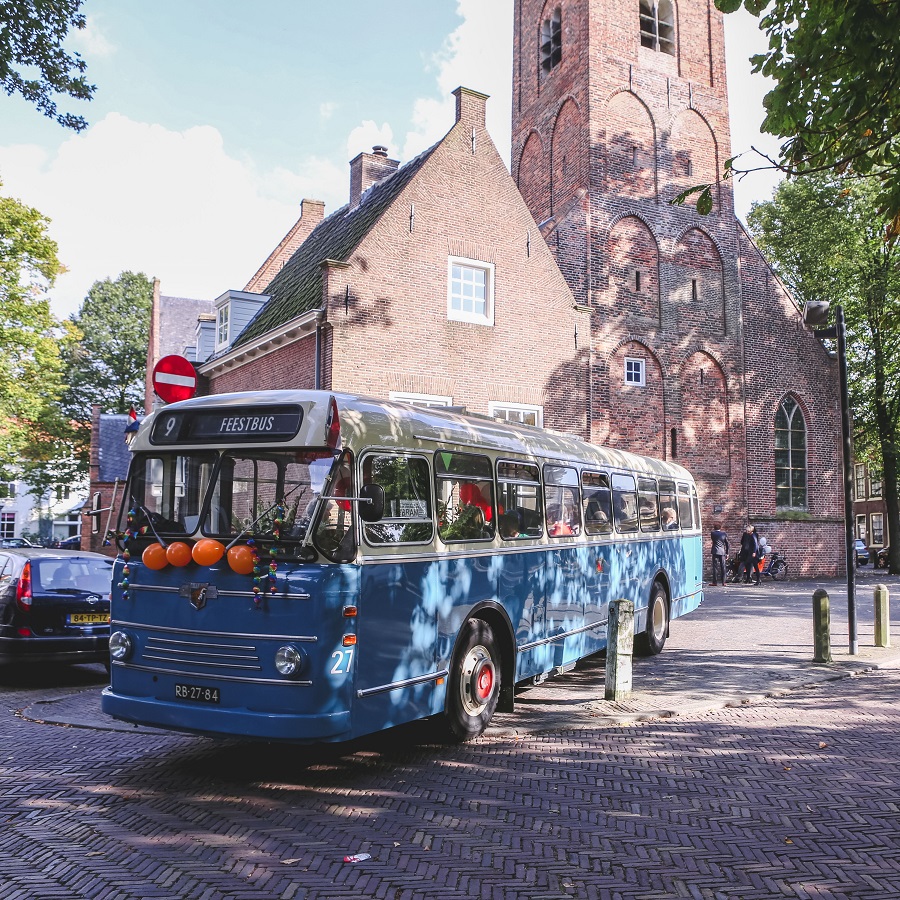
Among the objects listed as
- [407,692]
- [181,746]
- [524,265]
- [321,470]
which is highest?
[524,265]

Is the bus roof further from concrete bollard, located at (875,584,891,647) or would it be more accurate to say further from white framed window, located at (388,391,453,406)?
white framed window, located at (388,391,453,406)

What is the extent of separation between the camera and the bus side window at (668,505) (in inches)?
482

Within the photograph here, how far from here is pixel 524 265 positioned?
1997cm

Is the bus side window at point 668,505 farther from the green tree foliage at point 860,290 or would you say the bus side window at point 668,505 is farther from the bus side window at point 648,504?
the green tree foliage at point 860,290

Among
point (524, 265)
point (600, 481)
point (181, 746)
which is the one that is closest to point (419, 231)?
point (524, 265)

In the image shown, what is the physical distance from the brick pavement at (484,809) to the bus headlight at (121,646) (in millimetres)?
860

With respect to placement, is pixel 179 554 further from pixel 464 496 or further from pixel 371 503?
pixel 464 496

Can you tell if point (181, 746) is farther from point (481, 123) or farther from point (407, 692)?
point (481, 123)

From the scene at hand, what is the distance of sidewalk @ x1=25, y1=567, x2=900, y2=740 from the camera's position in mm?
7766

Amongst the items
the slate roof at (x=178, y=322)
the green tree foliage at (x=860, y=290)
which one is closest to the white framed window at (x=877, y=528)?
the green tree foliage at (x=860, y=290)

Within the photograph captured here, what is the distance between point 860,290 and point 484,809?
28397 millimetres

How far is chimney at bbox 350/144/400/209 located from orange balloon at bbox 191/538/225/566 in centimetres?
1895

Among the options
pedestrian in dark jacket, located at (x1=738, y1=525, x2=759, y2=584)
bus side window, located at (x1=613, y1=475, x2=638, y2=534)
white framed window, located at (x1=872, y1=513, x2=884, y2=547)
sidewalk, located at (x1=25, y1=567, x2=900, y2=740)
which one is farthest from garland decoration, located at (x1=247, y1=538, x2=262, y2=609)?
white framed window, located at (x1=872, y1=513, x2=884, y2=547)

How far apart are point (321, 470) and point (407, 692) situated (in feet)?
5.82
